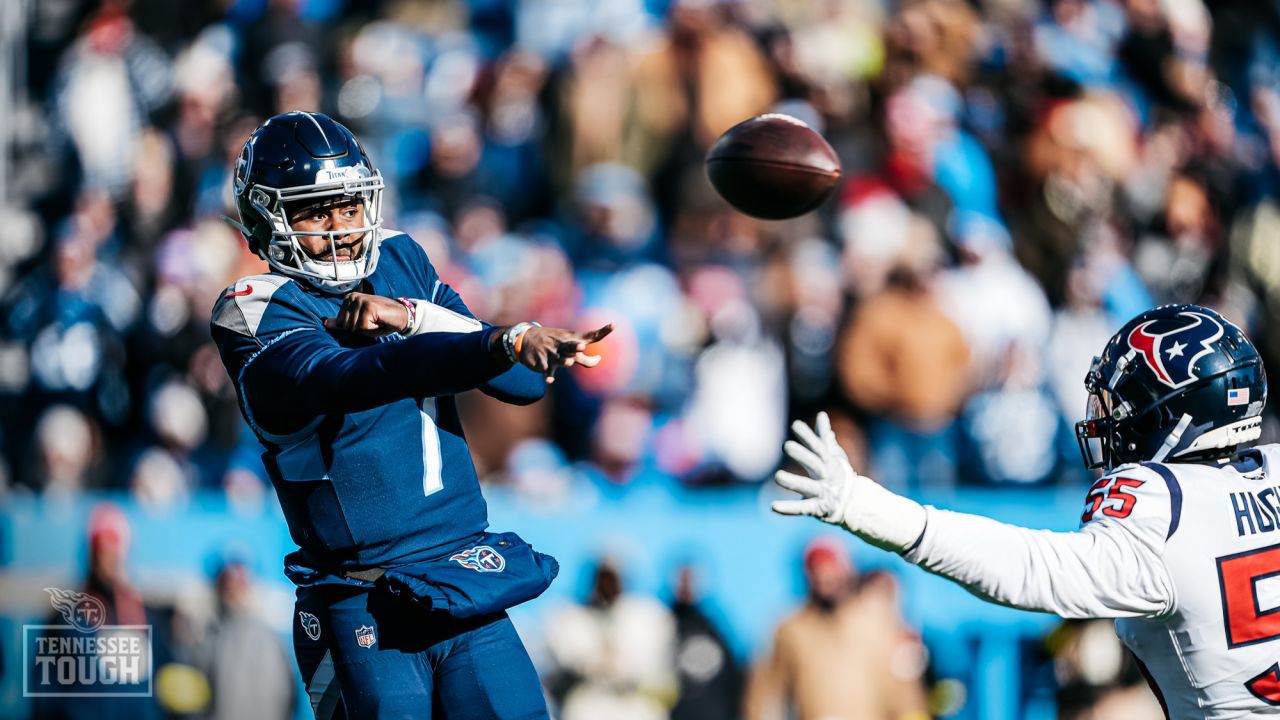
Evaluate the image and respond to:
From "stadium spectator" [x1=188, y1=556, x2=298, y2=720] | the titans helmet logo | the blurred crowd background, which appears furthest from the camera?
the blurred crowd background

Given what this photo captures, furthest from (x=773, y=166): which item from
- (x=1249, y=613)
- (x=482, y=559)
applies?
(x=1249, y=613)

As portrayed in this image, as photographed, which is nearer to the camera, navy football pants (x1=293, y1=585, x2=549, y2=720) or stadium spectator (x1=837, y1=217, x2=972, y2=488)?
navy football pants (x1=293, y1=585, x2=549, y2=720)

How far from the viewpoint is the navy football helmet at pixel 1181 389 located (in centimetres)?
364

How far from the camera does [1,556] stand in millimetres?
8102

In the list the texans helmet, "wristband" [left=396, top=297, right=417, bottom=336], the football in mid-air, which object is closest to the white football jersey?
"wristband" [left=396, top=297, right=417, bottom=336]

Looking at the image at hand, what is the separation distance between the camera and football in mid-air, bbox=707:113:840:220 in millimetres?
4977

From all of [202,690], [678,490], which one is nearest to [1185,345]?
[678,490]

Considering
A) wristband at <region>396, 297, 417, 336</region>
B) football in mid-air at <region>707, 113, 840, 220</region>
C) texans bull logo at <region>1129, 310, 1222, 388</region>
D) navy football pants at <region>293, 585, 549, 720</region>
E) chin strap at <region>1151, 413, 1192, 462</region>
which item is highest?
football in mid-air at <region>707, 113, 840, 220</region>

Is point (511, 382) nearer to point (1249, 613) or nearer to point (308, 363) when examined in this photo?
point (308, 363)

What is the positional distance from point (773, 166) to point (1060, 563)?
2.01m

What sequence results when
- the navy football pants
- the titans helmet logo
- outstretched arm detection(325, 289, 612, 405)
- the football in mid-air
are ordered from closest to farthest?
outstretched arm detection(325, 289, 612, 405) → the navy football pants → the football in mid-air → the titans helmet logo

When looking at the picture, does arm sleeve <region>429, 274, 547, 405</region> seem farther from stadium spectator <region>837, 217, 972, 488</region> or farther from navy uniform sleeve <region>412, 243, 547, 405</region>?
stadium spectator <region>837, 217, 972, 488</region>

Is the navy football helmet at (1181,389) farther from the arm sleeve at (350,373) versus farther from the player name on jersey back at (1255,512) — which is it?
the arm sleeve at (350,373)

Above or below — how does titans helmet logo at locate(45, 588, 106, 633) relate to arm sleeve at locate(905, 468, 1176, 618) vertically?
below
